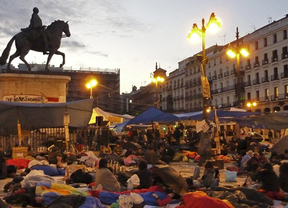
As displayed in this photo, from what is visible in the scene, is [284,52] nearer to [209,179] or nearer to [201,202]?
[209,179]

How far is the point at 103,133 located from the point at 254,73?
4003cm

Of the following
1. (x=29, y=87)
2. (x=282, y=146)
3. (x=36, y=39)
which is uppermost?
(x=36, y=39)

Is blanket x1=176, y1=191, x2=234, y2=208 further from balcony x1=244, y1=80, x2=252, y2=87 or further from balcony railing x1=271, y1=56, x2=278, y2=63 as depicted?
balcony x1=244, y1=80, x2=252, y2=87

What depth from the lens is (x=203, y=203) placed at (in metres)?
5.96

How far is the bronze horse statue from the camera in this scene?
18.0m

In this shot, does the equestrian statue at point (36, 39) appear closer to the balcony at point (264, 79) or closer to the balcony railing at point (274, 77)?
the balcony railing at point (274, 77)

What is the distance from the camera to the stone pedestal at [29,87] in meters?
17.7

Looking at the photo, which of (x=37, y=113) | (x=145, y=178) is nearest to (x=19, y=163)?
(x=37, y=113)

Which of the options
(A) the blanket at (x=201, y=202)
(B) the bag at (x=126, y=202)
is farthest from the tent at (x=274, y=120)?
(A) the blanket at (x=201, y=202)

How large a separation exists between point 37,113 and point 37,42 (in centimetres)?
431

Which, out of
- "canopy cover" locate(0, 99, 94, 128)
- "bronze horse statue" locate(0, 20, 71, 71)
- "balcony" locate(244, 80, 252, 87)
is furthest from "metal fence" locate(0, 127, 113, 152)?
"balcony" locate(244, 80, 252, 87)

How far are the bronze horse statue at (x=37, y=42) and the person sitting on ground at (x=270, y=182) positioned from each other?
13.1 metres

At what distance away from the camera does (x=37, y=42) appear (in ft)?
60.5

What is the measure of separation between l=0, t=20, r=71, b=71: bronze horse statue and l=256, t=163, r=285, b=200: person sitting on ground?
13.1 meters
